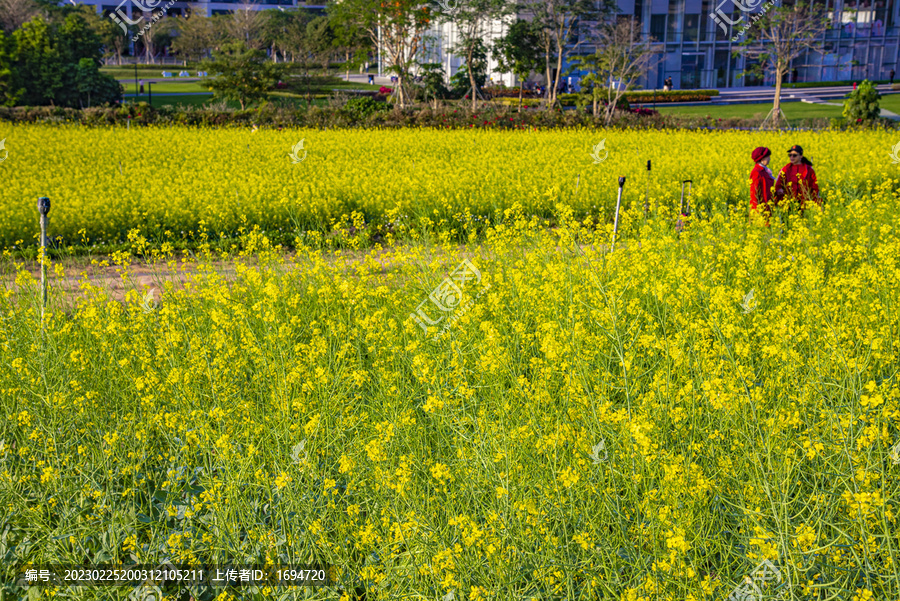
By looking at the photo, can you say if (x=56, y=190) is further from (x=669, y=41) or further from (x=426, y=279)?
(x=669, y=41)

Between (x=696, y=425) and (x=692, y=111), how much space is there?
35364 millimetres

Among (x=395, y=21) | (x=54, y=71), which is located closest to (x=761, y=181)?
(x=395, y=21)

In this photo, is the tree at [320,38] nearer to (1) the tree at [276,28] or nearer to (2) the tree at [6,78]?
(1) the tree at [276,28]

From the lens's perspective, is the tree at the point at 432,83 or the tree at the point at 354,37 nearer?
the tree at the point at 354,37

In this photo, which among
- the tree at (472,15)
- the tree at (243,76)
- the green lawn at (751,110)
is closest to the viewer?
the tree at (243,76)

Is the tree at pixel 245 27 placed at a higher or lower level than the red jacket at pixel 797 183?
higher

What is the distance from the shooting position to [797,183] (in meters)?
9.65

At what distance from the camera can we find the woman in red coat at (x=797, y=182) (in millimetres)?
9406

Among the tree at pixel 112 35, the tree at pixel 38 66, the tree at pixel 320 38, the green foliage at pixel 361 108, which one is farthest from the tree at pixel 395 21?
the tree at pixel 112 35

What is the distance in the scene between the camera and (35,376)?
4.90m

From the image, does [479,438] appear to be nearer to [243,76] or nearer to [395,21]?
[243,76]

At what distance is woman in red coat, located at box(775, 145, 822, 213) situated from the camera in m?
9.41
